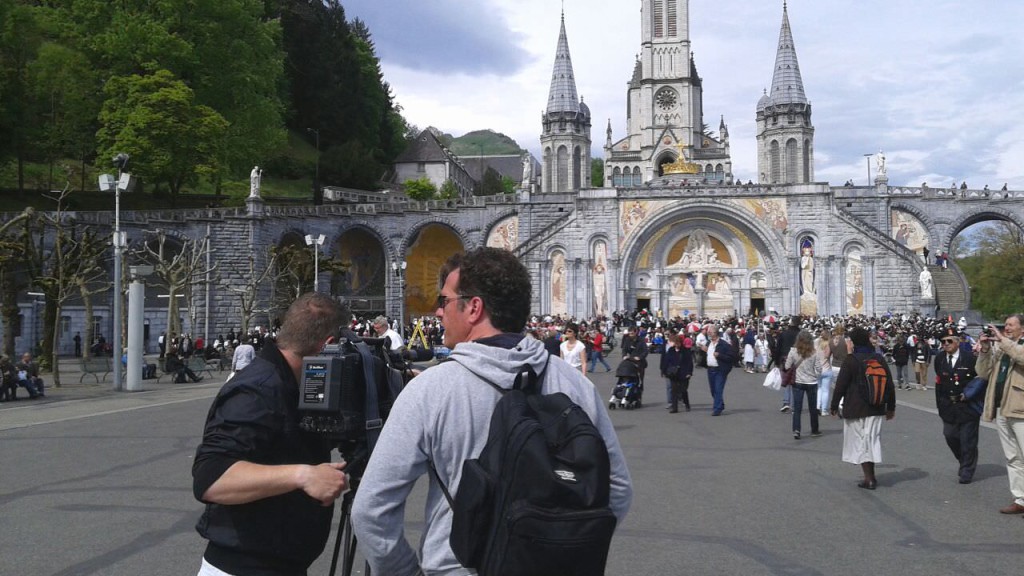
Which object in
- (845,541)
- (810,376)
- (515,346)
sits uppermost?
(515,346)

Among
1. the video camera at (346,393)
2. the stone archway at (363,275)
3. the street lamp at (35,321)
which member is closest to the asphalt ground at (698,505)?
the video camera at (346,393)

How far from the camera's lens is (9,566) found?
523cm

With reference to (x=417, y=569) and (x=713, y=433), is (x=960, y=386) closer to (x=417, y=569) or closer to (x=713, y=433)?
(x=713, y=433)

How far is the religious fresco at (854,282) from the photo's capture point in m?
41.9

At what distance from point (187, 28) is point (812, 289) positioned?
33301 millimetres

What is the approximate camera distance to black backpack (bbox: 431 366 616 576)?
7.01 ft

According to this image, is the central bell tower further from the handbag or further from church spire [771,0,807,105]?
the handbag

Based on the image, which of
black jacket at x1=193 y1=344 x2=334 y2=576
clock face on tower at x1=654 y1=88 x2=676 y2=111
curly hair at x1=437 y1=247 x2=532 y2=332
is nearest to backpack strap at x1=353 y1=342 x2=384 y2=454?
black jacket at x1=193 y1=344 x2=334 y2=576

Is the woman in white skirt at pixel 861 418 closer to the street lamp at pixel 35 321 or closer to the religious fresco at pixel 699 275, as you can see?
the street lamp at pixel 35 321

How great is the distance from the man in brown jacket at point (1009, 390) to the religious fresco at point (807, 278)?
36.6 meters

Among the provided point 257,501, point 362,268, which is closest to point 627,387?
point 257,501

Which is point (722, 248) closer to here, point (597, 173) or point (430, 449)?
point (430, 449)

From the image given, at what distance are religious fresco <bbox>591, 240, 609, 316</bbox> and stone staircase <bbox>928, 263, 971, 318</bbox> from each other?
1679 cm

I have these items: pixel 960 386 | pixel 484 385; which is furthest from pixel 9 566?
pixel 960 386
